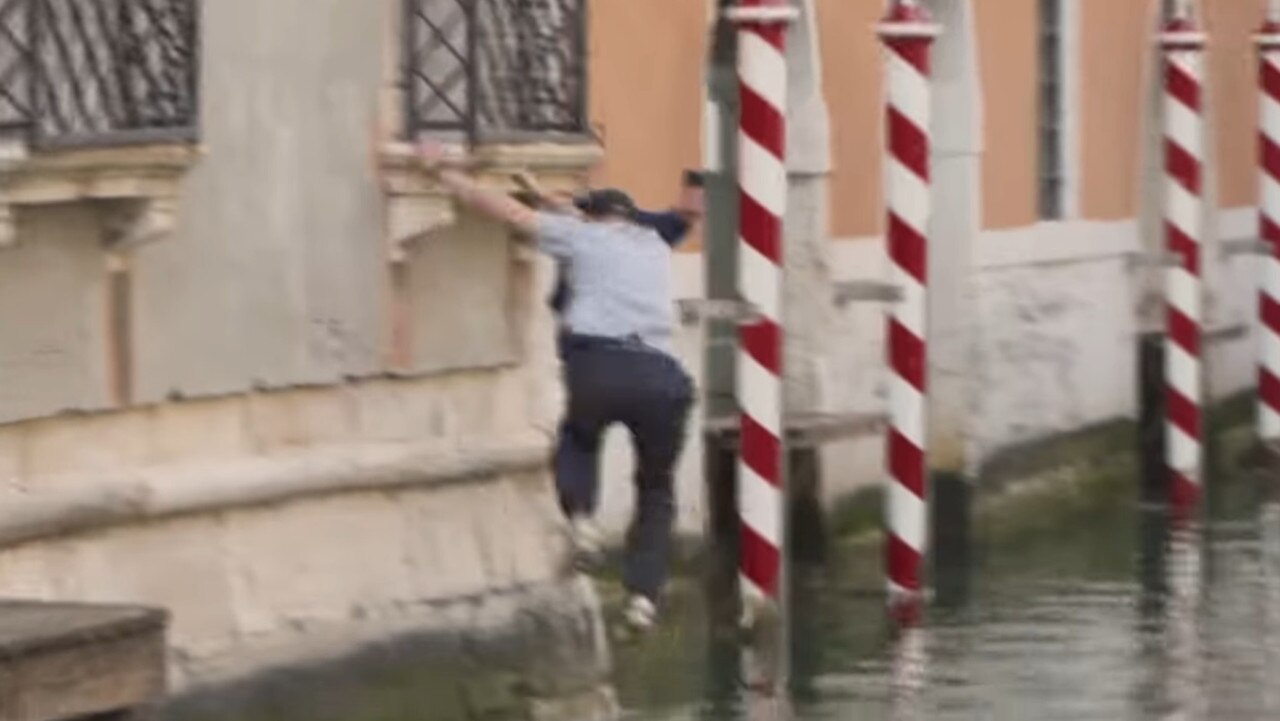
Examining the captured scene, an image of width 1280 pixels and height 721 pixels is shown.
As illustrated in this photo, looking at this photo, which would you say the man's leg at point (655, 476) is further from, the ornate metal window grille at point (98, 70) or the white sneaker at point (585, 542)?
the ornate metal window grille at point (98, 70)

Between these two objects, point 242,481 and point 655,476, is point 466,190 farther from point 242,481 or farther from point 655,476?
point 242,481

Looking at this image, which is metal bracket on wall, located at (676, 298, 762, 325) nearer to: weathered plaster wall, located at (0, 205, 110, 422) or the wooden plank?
the wooden plank

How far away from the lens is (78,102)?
32.1 ft

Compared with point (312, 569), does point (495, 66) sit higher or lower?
higher

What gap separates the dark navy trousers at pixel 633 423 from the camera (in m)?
11.6

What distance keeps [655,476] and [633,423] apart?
0.20 metres

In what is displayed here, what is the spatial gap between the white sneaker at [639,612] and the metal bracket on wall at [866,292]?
121 inches

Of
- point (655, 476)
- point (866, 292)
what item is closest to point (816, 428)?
point (866, 292)

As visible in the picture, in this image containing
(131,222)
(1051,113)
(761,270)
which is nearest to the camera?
(131,222)

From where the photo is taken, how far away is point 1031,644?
45.5 feet

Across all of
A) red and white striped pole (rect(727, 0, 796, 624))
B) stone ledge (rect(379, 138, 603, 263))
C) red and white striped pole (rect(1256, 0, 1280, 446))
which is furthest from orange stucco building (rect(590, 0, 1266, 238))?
stone ledge (rect(379, 138, 603, 263))

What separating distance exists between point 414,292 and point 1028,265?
7529 millimetres

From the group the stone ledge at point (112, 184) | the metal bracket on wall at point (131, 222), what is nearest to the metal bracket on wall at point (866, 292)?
the stone ledge at point (112, 184)

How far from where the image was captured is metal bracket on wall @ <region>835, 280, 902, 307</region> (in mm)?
14680
